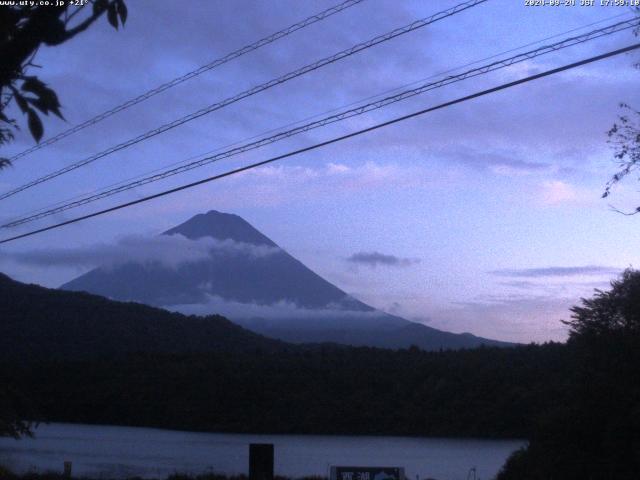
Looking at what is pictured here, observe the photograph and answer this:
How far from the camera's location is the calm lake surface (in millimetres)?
32594

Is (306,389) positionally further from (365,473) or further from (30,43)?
(30,43)

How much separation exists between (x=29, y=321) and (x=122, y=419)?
372 inches

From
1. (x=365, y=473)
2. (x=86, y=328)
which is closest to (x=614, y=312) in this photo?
(x=365, y=473)

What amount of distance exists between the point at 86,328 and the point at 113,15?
61.5 meters

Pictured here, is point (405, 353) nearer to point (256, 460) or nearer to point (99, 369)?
point (99, 369)

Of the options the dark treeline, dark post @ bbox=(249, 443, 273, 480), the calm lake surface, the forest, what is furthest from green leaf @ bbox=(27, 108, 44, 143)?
the dark treeline

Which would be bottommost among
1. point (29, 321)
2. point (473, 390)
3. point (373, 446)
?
point (373, 446)

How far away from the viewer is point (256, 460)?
1467 cm

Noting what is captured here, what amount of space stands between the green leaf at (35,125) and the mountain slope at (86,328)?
52465 mm

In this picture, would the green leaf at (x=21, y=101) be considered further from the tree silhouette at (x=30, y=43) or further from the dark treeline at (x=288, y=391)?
the dark treeline at (x=288, y=391)

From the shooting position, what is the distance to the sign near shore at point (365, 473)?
1422cm

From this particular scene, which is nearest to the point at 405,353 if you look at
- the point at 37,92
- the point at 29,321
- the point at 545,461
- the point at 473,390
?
the point at 473,390

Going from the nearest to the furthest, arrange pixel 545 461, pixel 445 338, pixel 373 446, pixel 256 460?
pixel 256 460, pixel 545 461, pixel 373 446, pixel 445 338

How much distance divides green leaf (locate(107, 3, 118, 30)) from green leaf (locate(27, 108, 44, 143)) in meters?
0.62
